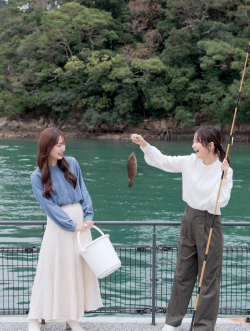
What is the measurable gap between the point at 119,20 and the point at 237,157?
20635 millimetres

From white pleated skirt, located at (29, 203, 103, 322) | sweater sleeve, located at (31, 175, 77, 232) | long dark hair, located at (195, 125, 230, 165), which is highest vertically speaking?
long dark hair, located at (195, 125, 230, 165)

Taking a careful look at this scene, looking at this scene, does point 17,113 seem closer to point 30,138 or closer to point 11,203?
point 30,138

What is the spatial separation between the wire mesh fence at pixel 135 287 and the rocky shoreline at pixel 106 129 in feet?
94.8

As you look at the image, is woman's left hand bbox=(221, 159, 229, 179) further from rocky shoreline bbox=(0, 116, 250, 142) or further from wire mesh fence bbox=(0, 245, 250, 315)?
rocky shoreline bbox=(0, 116, 250, 142)

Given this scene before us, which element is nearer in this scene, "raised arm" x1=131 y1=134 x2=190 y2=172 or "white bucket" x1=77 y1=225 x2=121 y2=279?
"white bucket" x1=77 y1=225 x2=121 y2=279

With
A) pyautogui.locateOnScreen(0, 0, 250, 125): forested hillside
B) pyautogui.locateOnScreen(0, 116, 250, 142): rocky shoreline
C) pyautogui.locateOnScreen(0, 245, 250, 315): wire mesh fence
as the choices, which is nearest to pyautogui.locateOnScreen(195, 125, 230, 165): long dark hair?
pyautogui.locateOnScreen(0, 245, 250, 315): wire mesh fence

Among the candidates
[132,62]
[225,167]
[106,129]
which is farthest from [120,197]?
[106,129]

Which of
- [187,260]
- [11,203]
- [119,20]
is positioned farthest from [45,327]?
[119,20]

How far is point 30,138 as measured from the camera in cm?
3944

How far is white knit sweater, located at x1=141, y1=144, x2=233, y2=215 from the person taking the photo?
9.07 ft

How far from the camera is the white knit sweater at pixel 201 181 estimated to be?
2.77 meters

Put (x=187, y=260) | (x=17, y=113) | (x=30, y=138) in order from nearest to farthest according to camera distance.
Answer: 1. (x=187, y=260)
2. (x=30, y=138)
3. (x=17, y=113)

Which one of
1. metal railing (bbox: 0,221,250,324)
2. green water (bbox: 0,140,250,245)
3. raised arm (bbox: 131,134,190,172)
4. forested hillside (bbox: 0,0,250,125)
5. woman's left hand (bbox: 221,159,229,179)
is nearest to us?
woman's left hand (bbox: 221,159,229,179)

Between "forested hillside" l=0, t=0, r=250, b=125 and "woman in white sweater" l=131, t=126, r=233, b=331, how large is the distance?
97.8ft
